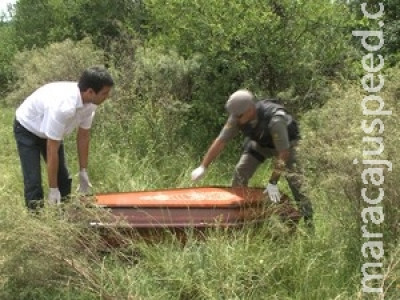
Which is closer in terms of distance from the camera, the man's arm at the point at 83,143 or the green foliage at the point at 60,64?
the man's arm at the point at 83,143

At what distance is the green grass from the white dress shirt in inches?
23.7

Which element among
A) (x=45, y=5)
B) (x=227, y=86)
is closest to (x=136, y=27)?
(x=45, y=5)

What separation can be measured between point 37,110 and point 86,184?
957mm

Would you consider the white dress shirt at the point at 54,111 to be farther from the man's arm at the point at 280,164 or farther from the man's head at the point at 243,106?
the man's arm at the point at 280,164

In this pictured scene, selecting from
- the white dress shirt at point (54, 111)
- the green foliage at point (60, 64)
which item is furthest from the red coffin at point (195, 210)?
the green foliage at point (60, 64)

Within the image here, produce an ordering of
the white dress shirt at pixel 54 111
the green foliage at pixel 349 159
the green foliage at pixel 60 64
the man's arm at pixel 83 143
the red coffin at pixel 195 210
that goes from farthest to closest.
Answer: the green foliage at pixel 60 64 < the man's arm at pixel 83 143 < the red coffin at pixel 195 210 < the white dress shirt at pixel 54 111 < the green foliage at pixel 349 159

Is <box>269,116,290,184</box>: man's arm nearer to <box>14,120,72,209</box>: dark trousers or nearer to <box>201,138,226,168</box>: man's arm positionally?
<box>201,138,226,168</box>: man's arm

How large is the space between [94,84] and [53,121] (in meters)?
0.43

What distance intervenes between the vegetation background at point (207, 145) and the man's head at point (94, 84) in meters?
0.94

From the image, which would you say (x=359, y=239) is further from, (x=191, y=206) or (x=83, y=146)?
(x=83, y=146)

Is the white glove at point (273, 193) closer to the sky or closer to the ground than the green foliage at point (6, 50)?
closer to the ground

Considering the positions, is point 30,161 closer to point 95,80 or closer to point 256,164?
point 95,80

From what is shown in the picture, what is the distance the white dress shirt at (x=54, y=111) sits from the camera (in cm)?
394

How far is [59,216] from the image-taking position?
12.4 ft
